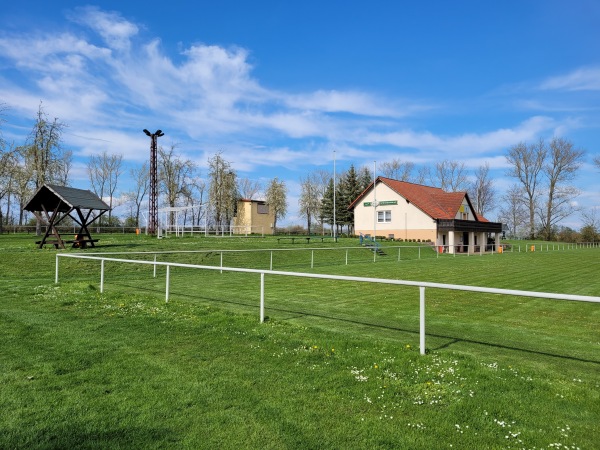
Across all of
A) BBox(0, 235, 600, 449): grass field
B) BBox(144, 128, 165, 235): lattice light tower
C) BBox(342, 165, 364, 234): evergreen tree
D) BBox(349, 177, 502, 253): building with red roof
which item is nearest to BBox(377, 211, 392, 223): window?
BBox(349, 177, 502, 253): building with red roof

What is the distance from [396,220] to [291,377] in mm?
46501

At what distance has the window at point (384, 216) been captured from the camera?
166ft

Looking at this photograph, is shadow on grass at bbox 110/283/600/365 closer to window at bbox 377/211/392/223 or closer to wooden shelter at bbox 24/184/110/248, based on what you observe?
wooden shelter at bbox 24/184/110/248

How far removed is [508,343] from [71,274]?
16.0 meters

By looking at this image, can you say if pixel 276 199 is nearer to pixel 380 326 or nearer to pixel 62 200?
pixel 62 200

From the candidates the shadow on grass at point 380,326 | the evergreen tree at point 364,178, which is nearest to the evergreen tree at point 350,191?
the evergreen tree at point 364,178

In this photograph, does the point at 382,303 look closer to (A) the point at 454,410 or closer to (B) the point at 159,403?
(A) the point at 454,410

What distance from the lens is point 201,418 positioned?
3.56 m

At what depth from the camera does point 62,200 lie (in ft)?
70.9

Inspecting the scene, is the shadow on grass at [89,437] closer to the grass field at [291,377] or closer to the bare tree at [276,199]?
the grass field at [291,377]

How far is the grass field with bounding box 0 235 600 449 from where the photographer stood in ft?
10.8

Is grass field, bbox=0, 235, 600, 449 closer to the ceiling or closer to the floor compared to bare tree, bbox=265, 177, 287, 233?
closer to the floor

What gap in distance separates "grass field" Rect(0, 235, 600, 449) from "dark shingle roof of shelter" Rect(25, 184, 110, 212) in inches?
553

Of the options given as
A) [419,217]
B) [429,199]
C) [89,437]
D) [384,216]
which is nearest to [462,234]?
[419,217]
